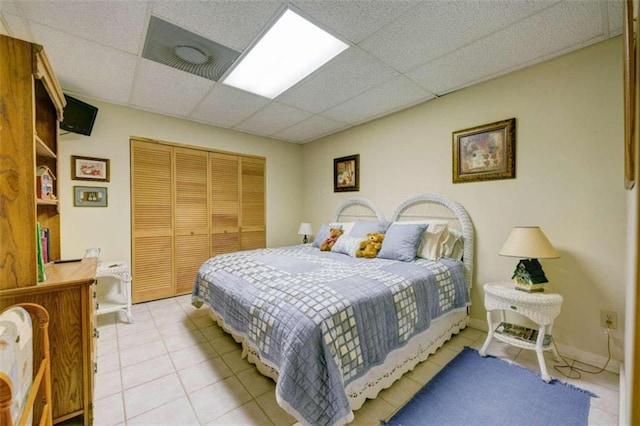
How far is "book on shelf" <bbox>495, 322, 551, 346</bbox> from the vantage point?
197 centimetres

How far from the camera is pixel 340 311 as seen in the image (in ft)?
4.97

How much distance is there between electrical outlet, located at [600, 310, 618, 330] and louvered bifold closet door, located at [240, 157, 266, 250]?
158 inches

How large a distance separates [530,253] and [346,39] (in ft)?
6.88

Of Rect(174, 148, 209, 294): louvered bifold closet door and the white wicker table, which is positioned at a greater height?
Rect(174, 148, 209, 294): louvered bifold closet door

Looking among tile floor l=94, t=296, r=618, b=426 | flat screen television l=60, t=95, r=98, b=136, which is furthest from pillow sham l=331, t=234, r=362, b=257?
flat screen television l=60, t=95, r=98, b=136

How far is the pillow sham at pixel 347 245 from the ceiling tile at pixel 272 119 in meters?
1.68

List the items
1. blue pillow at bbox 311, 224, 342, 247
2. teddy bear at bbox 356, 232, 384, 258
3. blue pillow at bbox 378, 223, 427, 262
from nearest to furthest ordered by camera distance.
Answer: blue pillow at bbox 378, 223, 427, 262 → teddy bear at bbox 356, 232, 384, 258 → blue pillow at bbox 311, 224, 342, 247

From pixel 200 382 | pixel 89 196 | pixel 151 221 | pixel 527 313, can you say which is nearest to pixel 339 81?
pixel 527 313

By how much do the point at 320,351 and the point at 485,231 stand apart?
7.03 feet

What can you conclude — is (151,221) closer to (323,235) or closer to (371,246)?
(323,235)

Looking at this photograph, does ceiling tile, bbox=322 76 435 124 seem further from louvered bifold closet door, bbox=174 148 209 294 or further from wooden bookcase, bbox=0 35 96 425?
wooden bookcase, bbox=0 35 96 425

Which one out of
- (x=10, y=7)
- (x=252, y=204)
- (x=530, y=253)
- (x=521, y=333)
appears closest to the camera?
(x=10, y=7)

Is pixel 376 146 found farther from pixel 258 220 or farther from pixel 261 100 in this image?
pixel 258 220

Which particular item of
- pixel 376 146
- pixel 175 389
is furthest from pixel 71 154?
pixel 376 146
